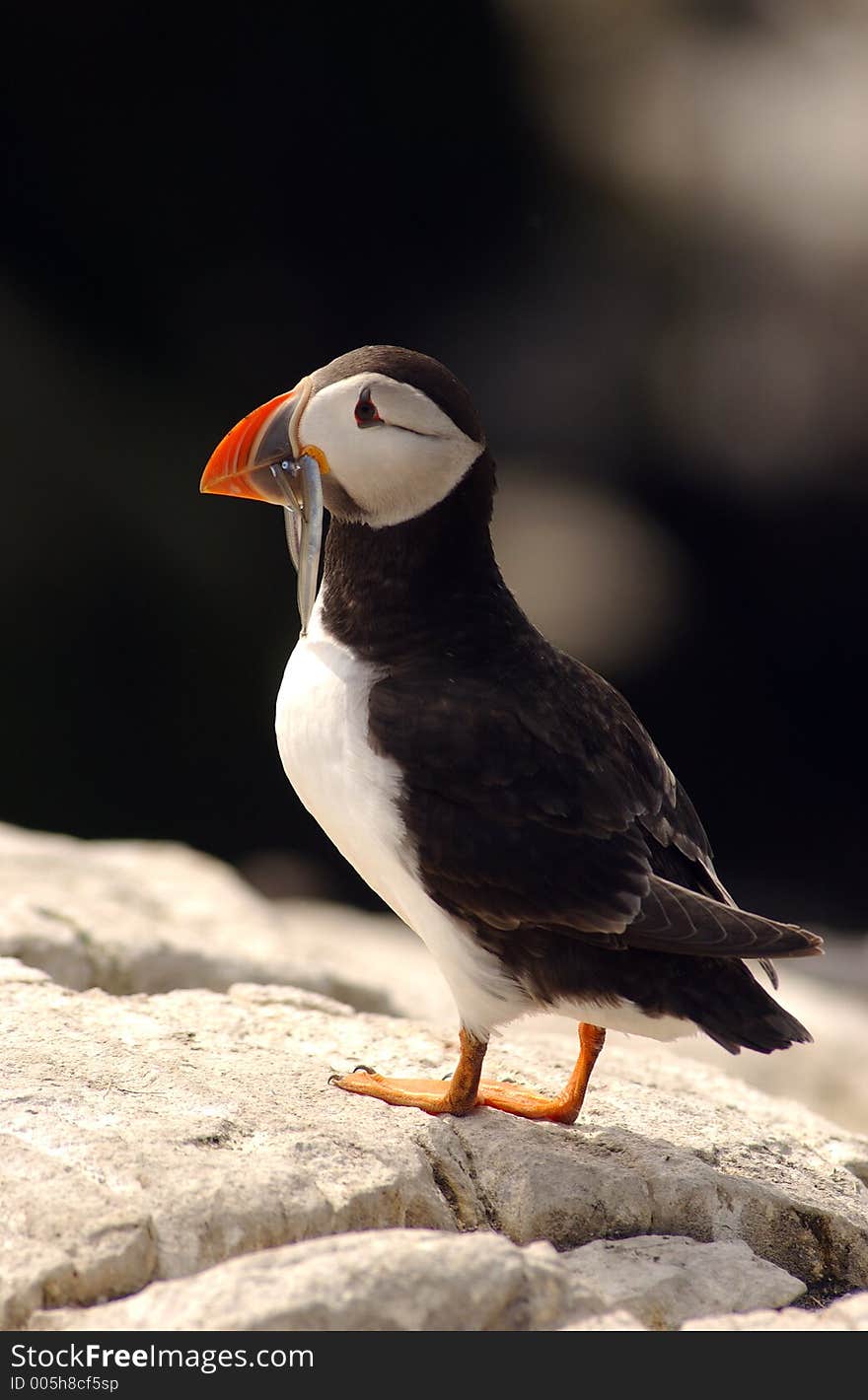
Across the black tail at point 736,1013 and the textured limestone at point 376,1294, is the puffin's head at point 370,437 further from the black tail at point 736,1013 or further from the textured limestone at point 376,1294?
the textured limestone at point 376,1294

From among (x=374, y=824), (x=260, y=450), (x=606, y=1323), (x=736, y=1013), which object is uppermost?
(x=260, y=450)

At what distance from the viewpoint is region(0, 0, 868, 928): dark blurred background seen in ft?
34.6

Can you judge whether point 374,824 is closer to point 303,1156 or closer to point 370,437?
point 303,1156

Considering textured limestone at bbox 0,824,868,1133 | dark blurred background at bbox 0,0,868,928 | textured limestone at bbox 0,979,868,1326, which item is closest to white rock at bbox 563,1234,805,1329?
textured limestone at bbox 0,979,868,1326

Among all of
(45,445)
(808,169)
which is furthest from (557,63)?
(45,445)

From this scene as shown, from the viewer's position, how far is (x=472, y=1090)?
3678mm

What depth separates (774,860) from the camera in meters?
10.9

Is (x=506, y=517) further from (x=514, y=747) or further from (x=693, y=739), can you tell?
(x=514, y=747)

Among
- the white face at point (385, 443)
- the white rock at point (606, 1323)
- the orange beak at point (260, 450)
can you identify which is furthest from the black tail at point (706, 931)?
the orange beak at point (260, 450)

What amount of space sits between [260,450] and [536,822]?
1.17 meters

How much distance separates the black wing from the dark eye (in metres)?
0.62

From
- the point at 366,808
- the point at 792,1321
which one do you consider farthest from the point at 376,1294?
the point at 366,808

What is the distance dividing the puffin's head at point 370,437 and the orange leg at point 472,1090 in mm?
1392

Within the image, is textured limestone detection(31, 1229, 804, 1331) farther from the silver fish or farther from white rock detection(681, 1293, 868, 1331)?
the silver fish
